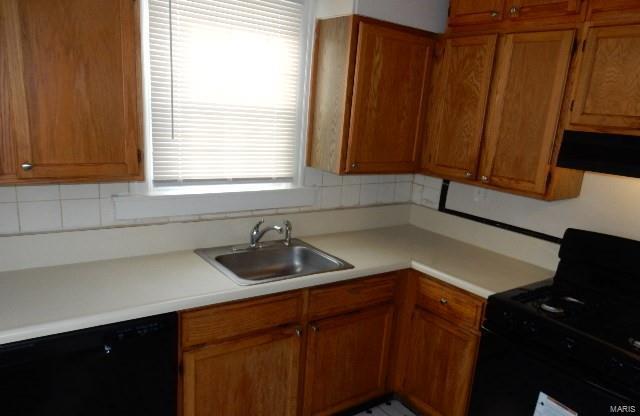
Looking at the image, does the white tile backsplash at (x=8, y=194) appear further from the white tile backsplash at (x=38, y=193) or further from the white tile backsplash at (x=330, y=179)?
the white tile backsplash at (x=330, y=179)

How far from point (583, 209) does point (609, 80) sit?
67cm

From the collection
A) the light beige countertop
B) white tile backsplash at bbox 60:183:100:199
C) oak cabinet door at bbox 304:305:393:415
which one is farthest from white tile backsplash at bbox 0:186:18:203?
oak cabinet door at bbox 304:305:393:415

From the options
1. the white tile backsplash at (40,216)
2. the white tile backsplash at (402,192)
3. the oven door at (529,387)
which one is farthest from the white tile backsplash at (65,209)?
the oven door at (529,387)

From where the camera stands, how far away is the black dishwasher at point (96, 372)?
141cm

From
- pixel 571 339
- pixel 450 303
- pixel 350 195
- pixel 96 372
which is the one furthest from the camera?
pixel 350 195

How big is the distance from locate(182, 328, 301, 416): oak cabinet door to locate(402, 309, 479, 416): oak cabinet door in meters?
0.68

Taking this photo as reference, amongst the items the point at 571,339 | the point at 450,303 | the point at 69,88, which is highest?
the point at 69,88

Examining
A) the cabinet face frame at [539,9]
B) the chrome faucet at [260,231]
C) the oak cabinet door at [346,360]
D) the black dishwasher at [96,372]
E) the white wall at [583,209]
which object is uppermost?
the cabinet face frame at [539,9]

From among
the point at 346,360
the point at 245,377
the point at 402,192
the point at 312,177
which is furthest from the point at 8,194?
the point at 402,192

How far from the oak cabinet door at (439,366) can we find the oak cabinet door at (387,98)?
86 cm

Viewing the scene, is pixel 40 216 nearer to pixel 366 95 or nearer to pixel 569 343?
pixel 366 95

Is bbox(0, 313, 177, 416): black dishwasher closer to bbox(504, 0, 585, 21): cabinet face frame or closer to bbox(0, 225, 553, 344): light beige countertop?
bbox(0, 225, 553, 344): light beige countertop

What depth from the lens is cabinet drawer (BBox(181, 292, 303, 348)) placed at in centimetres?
173

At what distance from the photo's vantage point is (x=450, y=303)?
2.16 metres
